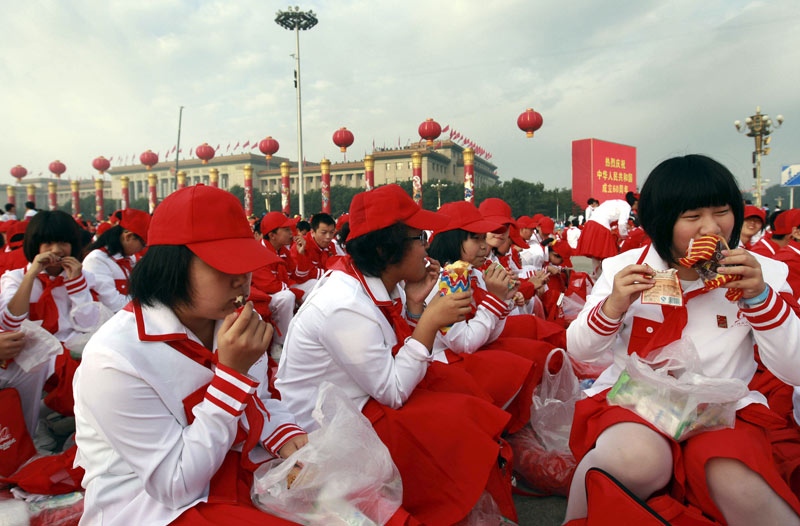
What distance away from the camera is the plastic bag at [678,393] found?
1479 mm

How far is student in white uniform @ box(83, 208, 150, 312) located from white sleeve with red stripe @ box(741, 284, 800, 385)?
181 inches

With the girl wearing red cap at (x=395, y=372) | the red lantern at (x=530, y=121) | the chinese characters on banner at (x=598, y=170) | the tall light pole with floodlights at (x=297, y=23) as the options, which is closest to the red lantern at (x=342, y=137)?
the tall light pole with floodlights at (x=297, y=23)

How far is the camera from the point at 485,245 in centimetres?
345

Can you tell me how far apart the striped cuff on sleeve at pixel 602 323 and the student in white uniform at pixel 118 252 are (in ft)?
13.5

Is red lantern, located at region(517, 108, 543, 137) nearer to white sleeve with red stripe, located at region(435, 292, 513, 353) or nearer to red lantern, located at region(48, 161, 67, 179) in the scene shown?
white sleeve with red stripe, located at region(435, 292, 513, 353)

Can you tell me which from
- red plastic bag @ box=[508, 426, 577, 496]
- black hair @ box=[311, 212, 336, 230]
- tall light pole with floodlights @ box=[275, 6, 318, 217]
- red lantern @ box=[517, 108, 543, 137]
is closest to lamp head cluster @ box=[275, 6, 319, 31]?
tall light pole with floodlights @ box=[275, 6, 318, 217]

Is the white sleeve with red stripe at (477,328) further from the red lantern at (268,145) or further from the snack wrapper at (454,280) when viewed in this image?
the red lantern at (268,145)

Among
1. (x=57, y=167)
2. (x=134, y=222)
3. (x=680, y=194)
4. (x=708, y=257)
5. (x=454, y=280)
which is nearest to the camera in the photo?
(x=708, y=257)

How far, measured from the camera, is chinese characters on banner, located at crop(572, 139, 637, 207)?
27281 millimetres

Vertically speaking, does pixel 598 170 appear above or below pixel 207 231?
above

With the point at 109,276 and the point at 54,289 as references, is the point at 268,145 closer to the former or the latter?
the point at 109,276

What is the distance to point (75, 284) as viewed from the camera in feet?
11.8

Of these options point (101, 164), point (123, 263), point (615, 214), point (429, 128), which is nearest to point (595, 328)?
point (123, 263)

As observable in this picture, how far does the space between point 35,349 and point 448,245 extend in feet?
8.40
